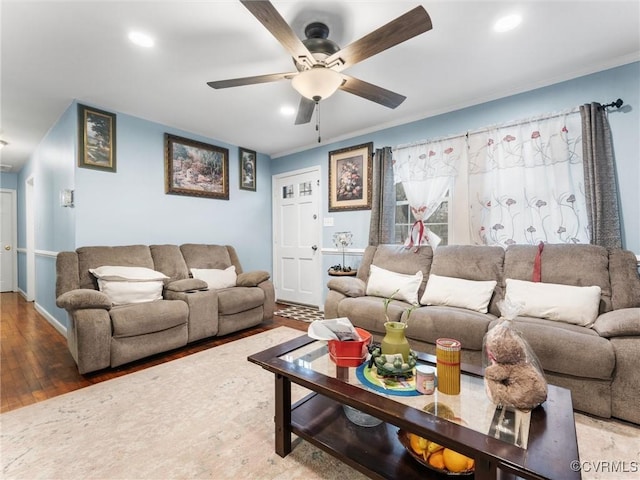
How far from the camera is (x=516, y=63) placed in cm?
233

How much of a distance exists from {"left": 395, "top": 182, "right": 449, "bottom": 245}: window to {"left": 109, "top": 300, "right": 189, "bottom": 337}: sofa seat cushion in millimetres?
2493

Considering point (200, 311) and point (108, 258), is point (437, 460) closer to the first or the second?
point (200, 311)

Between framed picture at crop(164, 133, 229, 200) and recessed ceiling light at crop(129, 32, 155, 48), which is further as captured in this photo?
framed picture at crop(164, 133, 229, 200)

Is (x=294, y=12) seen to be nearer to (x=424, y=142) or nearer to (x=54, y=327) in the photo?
(x=424, y=142)

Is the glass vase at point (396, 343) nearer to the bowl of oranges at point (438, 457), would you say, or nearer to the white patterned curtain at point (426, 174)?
the bowl of oranges at point (438, 457)

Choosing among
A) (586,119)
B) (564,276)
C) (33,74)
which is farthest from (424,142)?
(33,74)

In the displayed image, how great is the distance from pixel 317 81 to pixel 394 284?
1.90 meters

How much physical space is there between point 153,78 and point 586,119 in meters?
3.60

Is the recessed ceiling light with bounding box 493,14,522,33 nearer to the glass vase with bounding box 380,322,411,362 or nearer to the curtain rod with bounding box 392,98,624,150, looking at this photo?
the curtain rod with bounding box 392,98,624,150

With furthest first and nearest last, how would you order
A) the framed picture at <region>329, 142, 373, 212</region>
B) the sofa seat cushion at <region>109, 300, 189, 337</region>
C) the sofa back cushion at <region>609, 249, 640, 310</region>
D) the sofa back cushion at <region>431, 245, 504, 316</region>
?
the framed picture at <region>329, 142, 373, 212</region> → the sofa back cushion at <region>431, 245, 504, 316</region> → the sofa seat cushion at <region>109, 300, 189, 337</region> → the sofa back cushion at <region>609, 249, 640, 310</region>

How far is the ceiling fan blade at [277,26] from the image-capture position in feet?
4.30

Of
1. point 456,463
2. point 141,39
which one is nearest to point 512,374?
point 456,463

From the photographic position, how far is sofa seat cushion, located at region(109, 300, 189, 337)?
2.38 meters

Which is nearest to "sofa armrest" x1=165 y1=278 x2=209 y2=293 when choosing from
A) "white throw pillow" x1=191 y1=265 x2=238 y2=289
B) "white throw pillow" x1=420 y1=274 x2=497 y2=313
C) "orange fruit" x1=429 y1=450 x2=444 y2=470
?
"white throw pillow" x1=191 y1=265 x2=238 y2=289
